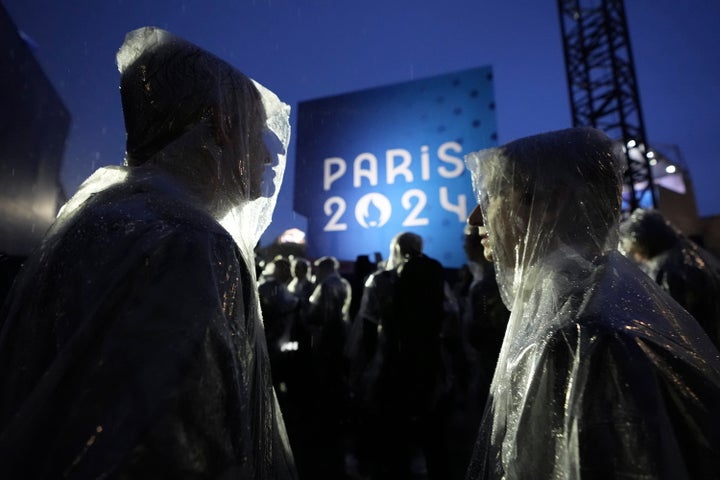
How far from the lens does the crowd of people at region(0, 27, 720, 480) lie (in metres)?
0.54

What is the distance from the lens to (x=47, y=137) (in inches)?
116

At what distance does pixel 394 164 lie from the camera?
20.6 feet

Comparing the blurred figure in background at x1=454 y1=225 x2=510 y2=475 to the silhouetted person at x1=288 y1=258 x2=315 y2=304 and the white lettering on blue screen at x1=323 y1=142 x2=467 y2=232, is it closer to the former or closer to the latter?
the silhouetted person at x1=288 y1=258 x2=315 y2=304

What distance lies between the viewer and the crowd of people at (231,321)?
54 cm

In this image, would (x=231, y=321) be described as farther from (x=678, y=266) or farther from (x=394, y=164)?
(x=394, y=164)

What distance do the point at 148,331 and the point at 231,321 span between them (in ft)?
0.49

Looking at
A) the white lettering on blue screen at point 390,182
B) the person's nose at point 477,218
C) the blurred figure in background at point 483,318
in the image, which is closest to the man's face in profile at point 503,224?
the person's nose at point 477,218

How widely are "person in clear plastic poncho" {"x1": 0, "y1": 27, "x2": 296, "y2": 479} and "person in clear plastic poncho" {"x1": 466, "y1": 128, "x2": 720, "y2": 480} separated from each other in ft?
2.05

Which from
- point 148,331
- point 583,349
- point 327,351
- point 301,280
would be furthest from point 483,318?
point 301,280

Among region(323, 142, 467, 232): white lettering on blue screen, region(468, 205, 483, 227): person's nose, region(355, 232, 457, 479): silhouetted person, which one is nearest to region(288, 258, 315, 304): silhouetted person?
region(323, 142, 467, 232): white lettering on blue screen

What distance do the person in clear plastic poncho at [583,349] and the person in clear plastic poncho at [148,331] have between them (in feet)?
2.05

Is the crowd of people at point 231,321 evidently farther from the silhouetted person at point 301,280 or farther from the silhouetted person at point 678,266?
the silhouetted person at point 301,280

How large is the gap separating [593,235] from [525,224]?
0.65 ft

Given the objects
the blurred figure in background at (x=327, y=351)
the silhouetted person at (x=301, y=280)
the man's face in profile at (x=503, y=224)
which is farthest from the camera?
the silhouetted person at (x=301, y=280)
